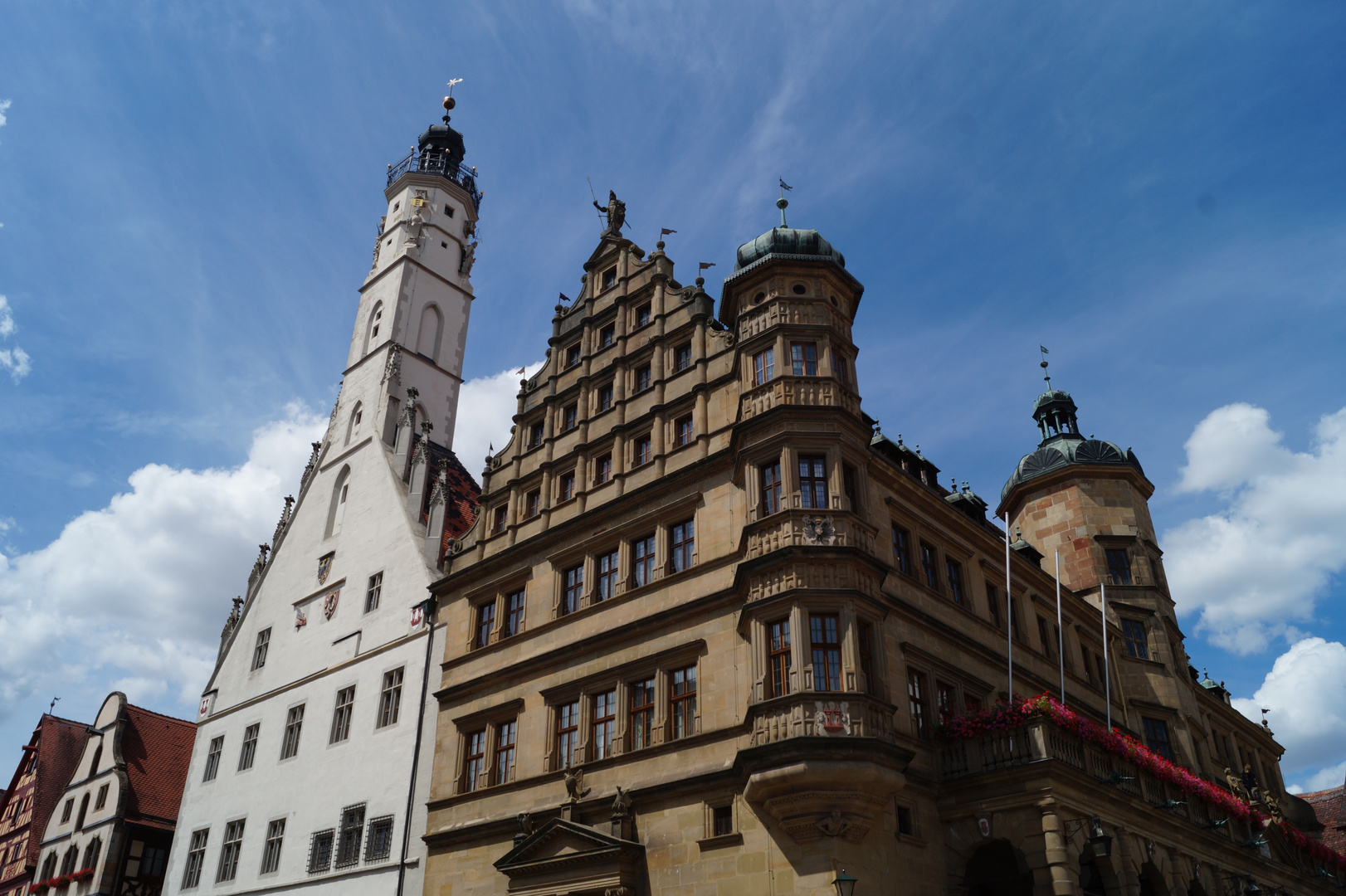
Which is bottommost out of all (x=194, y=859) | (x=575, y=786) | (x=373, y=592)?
(x=194, y=859)

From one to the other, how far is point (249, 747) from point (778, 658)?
2209 centimetres

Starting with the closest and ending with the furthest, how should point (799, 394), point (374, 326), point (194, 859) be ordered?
1. point (799, 394)
2. point (194, 859)
3. point (374, 326)

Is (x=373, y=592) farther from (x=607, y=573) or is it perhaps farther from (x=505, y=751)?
(x=607, y=573)

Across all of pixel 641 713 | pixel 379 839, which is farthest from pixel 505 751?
pixel 379 839

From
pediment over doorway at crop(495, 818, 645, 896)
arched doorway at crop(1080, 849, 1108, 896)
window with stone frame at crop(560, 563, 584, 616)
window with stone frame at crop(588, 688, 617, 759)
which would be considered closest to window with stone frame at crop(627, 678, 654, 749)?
window with stone frame at crop(588, 688, 617, 759)

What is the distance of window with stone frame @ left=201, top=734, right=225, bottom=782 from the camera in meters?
34.6

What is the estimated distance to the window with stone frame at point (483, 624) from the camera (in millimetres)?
27766

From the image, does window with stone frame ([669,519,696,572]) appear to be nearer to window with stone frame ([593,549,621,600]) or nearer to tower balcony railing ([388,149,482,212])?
window with stone frame ([593,549,621,600])

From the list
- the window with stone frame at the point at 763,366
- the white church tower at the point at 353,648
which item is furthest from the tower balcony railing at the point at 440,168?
the window with stone frame at the point at 763,366

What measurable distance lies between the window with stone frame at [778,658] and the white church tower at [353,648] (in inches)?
458

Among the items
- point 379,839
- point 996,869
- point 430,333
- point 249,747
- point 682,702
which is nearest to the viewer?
point 682,702

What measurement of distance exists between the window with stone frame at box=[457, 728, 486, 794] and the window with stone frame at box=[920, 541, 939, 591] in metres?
11.9

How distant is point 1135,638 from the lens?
34.7 metres

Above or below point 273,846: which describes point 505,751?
above
